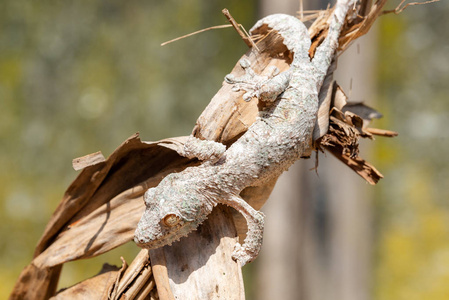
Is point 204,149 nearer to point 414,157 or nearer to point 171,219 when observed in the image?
point 171,219

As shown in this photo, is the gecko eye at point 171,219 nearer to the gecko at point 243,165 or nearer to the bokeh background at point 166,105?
the gecko at point 243,165

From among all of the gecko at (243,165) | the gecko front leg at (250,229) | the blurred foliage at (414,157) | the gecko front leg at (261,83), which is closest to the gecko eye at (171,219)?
the gecko at (243,165)

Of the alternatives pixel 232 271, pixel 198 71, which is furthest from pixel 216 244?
pixel 198 71

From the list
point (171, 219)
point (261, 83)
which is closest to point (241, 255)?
point (171, 219)

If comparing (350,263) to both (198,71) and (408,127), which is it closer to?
(408,127)

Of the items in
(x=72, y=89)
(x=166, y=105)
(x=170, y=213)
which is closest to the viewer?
(x=170, y=213)

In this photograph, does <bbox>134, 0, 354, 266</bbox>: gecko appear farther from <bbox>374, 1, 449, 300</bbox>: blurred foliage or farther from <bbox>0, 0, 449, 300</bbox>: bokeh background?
<bbox>374, 1, 449, 300</bbox>: blurred foliage
